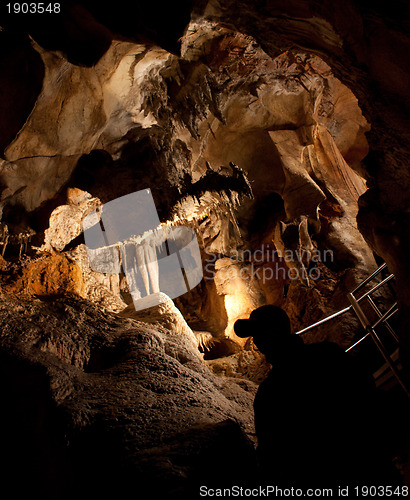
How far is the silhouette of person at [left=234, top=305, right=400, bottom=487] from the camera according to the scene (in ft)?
4.53

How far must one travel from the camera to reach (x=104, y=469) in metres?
1.78

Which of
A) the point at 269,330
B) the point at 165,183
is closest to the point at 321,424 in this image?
the point at 269,330

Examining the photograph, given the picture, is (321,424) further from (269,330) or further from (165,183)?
(165,183)

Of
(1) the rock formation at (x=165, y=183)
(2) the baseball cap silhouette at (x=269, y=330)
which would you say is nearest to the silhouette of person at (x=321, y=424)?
(2) the baseball cap silhouette at (x=269, y=330)

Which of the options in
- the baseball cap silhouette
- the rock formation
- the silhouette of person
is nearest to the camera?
the silhouette of person

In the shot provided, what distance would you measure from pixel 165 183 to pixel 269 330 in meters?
4.58

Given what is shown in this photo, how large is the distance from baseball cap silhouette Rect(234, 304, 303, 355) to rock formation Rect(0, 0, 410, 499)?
0.71 m

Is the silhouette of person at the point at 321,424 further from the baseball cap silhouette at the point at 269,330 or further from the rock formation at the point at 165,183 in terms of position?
the rock formation at the point at 165,183

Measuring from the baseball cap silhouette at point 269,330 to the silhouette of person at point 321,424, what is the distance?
0.25 feet

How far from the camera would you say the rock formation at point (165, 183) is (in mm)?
2166

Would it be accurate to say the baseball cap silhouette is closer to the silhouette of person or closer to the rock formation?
the silhouette of person

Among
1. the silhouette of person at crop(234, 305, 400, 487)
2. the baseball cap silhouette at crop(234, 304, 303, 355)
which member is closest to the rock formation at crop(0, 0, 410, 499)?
the silhouette of person at crop(234, 305, 400, 487)

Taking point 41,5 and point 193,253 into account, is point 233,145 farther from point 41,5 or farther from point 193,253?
point 41,5

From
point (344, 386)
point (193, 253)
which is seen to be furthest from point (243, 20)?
point (193, 253)
